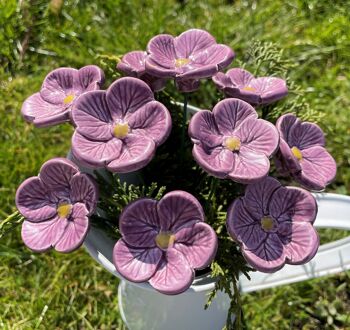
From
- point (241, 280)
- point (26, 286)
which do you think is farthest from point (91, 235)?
point (26, 286)

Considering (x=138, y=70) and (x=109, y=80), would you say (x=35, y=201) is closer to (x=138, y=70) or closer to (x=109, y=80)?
(x=138, y=70)

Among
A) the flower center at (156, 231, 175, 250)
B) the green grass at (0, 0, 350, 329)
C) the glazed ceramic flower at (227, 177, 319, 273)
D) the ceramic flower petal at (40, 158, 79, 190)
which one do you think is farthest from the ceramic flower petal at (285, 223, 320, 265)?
the green grass at (0, 0, 350, 329)

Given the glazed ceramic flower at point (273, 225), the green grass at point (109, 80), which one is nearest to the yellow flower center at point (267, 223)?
the glazed ceramic flower at point (273, 225)

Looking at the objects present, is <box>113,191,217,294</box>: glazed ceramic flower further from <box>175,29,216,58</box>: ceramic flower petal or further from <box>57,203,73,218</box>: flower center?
<box>175,29,216,58</box>: ceramic flower petal

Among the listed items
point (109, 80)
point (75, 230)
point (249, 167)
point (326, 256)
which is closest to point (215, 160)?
point (249, 167)

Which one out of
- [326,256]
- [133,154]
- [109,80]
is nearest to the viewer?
[133,154]

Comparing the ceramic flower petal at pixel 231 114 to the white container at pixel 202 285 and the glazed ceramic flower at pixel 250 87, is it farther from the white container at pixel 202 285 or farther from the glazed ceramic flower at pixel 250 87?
the white container at pixel 202 285

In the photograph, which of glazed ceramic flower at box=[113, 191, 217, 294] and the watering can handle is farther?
the watering can handle
